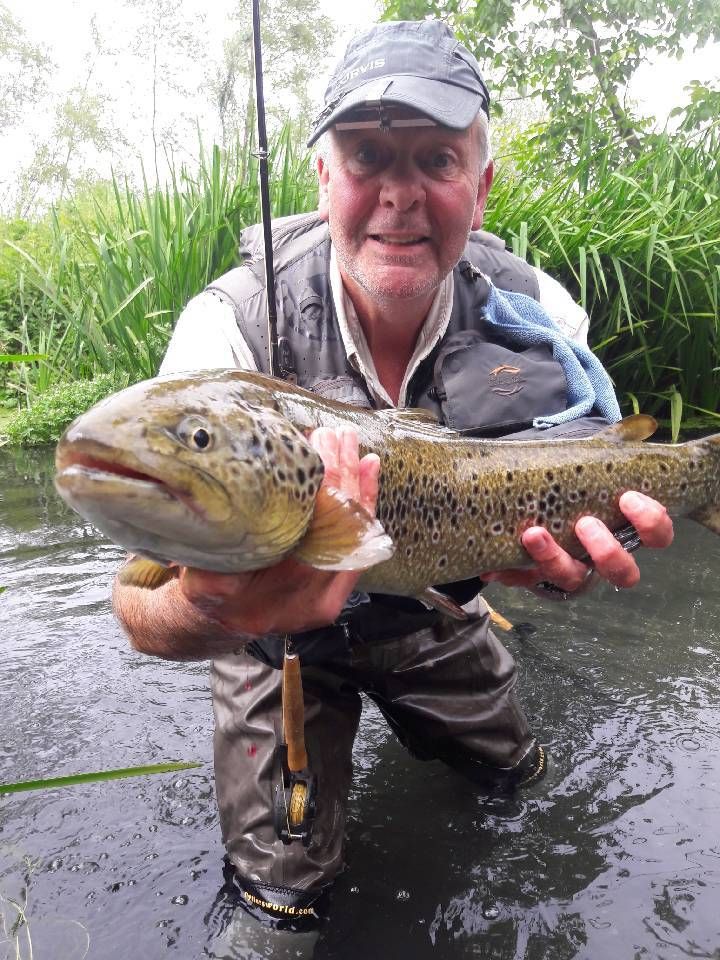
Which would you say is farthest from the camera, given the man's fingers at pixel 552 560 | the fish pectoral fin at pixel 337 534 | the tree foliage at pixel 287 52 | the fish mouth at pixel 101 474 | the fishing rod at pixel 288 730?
the tree foliage at pixel 287 52

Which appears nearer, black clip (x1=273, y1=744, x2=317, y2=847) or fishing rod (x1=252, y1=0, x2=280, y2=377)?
black clip (x1=273, y1=744, x2=317, y2=847)

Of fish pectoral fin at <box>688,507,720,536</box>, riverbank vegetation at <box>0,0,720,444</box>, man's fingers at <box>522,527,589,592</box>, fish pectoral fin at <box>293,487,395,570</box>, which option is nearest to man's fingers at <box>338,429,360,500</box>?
fish pectoral fin at <box>293,487,395,570</box>

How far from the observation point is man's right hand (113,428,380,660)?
67.3 inches

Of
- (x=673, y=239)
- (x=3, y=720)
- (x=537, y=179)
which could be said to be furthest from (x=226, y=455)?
(x=537, y=179)

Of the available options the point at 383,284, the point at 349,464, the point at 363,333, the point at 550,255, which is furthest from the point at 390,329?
the point at 550,255

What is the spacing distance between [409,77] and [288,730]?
204cm

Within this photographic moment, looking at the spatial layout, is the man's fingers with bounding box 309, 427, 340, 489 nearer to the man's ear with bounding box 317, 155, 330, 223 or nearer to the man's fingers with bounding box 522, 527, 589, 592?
the man's fingers with bounding box 522, 527, 589, 592

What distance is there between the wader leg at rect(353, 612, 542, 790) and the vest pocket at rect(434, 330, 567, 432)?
2.45 ft

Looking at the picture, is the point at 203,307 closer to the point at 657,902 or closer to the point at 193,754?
the point at 193,754

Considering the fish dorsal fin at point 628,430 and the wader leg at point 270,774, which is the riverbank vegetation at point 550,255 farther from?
the wader leg at point 270,774

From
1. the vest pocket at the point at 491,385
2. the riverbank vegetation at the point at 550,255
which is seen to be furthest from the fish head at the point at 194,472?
the riverbank vegetation at the point at 550,255

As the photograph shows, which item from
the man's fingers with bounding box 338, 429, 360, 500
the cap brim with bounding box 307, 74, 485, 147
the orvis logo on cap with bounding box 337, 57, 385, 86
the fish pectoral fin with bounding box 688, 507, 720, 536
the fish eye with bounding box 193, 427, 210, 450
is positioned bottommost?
the fish pectoral fin with bounding box 688, 507, 720, 536

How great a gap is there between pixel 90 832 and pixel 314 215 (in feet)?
8.02

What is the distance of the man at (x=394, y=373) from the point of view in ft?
8.06
